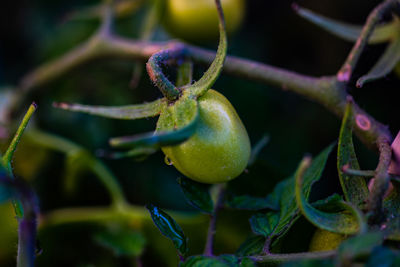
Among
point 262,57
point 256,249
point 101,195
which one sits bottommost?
point 101,195

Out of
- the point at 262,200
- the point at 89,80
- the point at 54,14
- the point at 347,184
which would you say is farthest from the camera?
the point at 54,14

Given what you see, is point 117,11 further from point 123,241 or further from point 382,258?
Answer: point 382,258

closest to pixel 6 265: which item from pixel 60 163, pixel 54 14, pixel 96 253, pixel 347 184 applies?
pixel 96 253

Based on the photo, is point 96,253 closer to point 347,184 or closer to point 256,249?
point 256,249

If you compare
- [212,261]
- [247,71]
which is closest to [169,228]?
[212,261]

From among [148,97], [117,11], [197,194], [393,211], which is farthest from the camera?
[148,97]

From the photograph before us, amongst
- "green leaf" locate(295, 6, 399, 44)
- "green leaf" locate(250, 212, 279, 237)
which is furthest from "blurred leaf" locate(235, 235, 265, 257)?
"green leaf" locate(295, 6, 399, 44)

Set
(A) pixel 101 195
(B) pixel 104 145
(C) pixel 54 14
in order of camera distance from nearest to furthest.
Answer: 1. (A) pixel 101 195
2. (B) pixel 104 145
3. (C) pixel 54 14
